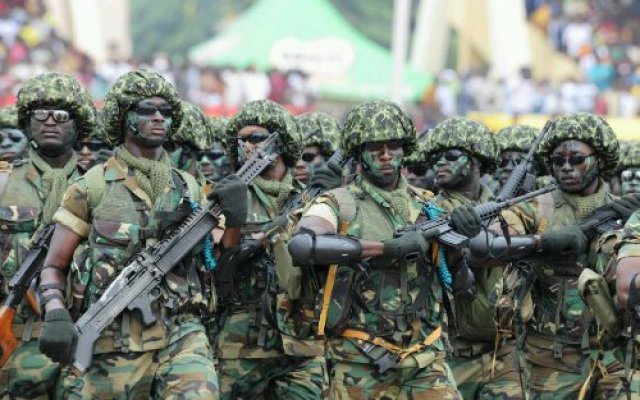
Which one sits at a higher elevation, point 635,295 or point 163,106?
point 163,106

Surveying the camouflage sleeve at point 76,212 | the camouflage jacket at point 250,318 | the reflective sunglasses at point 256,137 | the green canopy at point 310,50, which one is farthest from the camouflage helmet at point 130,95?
the green canopy at point 310,50

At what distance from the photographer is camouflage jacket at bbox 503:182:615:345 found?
9820 mm

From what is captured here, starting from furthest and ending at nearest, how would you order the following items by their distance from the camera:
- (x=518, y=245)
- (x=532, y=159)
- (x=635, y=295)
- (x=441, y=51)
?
(x=441, y=51), (x=532, y=159), (x=518, y=245), (x=635, y=295)

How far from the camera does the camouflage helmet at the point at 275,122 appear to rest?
11.5 metres

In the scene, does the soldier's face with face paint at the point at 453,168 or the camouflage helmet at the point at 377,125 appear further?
the soldier's face with face paint at the point at 453,168

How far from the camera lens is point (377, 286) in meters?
9.06

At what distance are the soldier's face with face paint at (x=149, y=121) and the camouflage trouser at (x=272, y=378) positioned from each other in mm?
2247

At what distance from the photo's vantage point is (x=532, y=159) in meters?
11.7

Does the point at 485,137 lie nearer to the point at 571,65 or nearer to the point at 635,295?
the point at 635,295

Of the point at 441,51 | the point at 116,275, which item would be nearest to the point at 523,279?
the point at 116,275

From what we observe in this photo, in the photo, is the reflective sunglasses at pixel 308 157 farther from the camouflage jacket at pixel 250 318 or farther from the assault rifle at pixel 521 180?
the assault rifle at pixel 521 180

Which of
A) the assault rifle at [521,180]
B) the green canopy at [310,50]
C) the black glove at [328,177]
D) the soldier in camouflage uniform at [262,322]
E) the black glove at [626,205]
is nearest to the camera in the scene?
the black glove at [626,205]

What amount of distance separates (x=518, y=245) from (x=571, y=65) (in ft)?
102

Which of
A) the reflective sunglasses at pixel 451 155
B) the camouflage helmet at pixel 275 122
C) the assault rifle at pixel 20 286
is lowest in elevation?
the assault rifle at pixel 20 286
